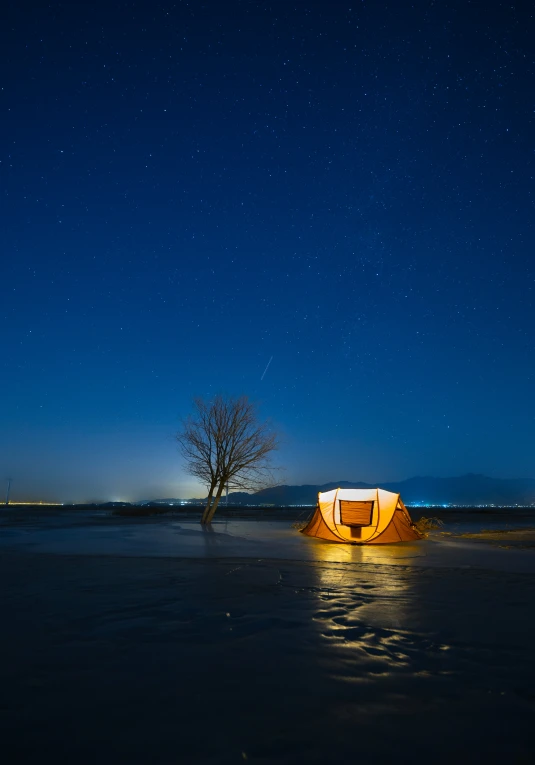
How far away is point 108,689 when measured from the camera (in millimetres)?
3574

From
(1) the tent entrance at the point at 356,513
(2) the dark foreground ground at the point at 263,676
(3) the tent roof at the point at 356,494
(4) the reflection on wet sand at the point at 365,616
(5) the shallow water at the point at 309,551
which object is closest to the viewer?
(2) the dark foreground ground at the point at 263,676

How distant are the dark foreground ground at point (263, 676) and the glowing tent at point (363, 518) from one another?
9926 millimetres

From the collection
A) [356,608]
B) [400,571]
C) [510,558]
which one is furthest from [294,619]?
[510,558]

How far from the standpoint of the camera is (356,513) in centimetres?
1767

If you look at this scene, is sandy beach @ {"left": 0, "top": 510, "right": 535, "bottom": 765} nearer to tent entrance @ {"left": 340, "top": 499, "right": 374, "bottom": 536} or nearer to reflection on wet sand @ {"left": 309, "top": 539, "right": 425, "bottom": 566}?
reflection on wet sand @ {"left": 309, "top": 539, "right": 425, "bottom": 566}

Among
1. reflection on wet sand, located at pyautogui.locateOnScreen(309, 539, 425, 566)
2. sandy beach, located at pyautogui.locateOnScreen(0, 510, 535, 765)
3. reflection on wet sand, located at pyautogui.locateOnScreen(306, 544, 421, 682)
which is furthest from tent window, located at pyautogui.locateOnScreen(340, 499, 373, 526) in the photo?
sandy beach, located at pyautogui.locateOnScreen(0, 510, 535, 765)

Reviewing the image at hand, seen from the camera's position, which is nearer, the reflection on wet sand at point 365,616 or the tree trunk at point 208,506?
the reflection on wet sand at point 365,616

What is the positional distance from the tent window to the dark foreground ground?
9846 mm

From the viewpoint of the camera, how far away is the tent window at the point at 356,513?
17438mm

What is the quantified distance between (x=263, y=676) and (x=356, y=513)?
14.5m

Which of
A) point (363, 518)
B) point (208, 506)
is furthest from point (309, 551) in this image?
point (208, 506)

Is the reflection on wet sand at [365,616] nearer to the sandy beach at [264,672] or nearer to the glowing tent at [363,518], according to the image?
the sandy beach at [264,672]

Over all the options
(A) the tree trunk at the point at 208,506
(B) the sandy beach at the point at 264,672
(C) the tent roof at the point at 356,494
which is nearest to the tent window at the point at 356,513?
(C) the tent roof at the point at 356,494

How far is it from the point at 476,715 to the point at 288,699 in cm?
133
